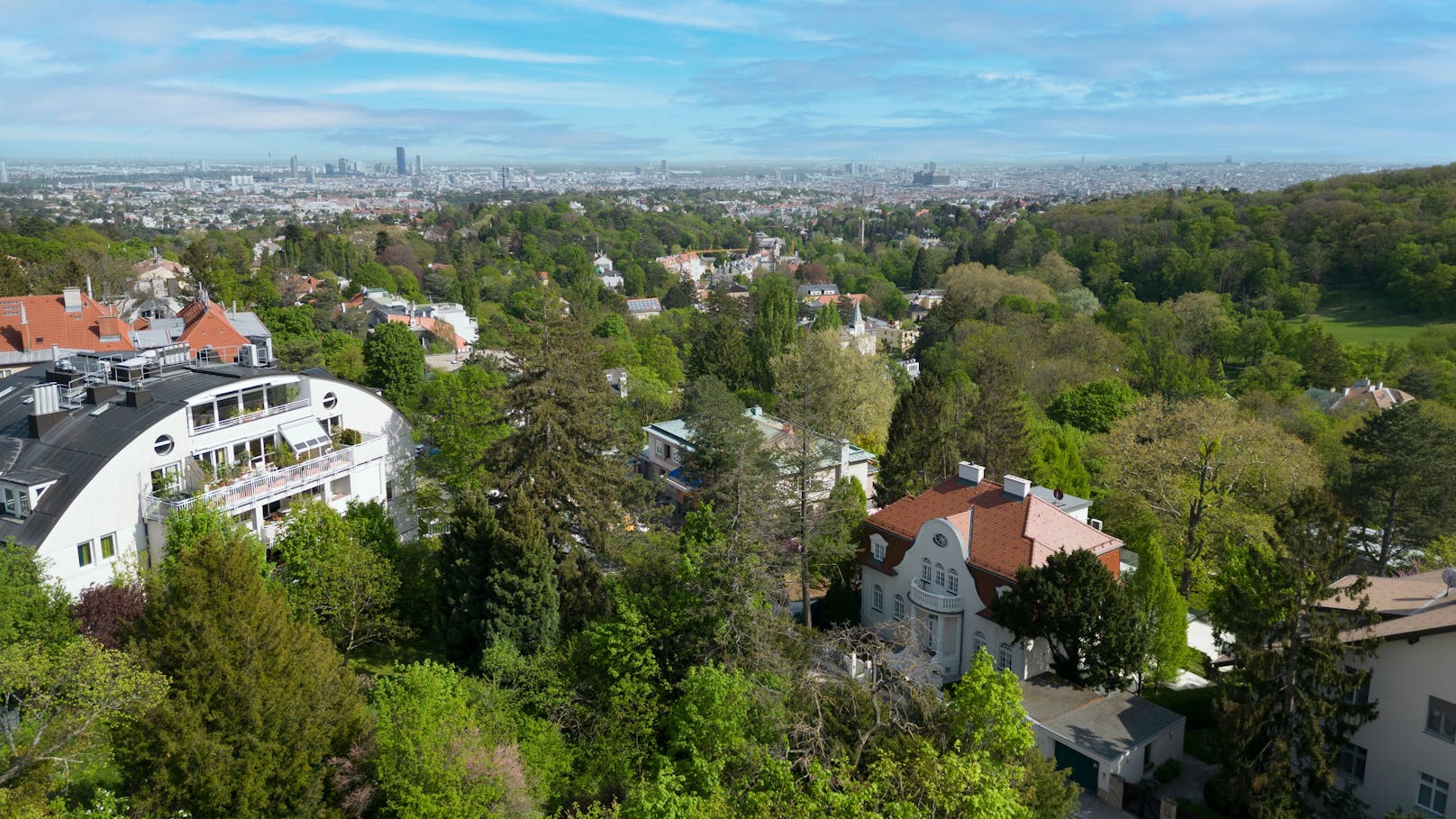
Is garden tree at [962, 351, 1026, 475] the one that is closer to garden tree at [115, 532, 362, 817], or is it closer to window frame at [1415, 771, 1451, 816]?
window frame at [1415, 771, 1451, 816]

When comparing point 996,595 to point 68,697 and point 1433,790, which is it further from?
point 68,697

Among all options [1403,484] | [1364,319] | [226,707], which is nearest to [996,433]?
[1403,484]

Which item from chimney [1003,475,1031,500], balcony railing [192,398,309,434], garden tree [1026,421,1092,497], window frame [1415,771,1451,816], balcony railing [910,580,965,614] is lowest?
window frame [1415,771,1451,816]

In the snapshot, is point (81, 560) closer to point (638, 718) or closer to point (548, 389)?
point (548, 389)

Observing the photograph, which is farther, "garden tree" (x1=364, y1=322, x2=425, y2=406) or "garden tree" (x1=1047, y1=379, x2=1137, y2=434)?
"garden tree" (x1=1047, y1=379, x2=1137, y2=434)

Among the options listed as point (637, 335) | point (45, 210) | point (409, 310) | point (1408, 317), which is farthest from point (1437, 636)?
point (45, 210)

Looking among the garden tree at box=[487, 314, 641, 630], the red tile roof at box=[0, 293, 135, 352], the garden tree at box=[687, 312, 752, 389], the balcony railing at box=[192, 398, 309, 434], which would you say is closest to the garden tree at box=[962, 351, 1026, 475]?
the garden tree at box=[487, 314, 641, 630]
